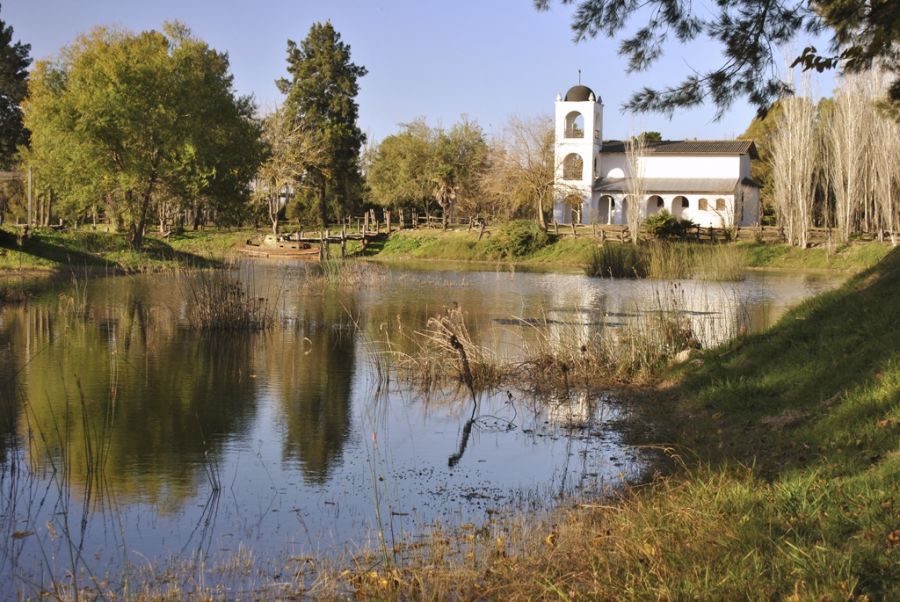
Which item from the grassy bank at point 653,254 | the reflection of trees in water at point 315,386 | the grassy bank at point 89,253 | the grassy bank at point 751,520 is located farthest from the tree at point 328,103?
the grassy bank at point 751,520

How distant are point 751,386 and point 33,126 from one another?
3874cm

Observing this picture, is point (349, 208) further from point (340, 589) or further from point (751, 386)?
point (340, 589)

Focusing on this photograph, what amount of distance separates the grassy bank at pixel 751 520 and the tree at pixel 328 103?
5372 centimetres

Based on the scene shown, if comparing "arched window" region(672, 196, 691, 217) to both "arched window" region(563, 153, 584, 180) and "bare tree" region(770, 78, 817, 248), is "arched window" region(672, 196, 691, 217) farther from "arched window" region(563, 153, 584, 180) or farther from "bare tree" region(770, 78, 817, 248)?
"bare tree" region(770, 78, 817, 248)

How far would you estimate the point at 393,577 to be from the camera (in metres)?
5.55

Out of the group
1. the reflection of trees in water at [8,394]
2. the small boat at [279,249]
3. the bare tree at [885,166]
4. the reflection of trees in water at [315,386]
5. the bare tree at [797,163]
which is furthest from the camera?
the small boat at [279,249]

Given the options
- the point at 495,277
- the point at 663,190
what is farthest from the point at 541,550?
the point at 663,190

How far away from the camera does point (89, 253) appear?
3431 cm

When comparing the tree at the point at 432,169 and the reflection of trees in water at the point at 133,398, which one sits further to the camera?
the tree at the point at 432,169

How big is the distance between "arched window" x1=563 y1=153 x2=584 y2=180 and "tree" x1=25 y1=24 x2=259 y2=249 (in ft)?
82.9

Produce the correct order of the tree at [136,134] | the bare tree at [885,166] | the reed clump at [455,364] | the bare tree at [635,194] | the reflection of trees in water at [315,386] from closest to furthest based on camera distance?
the reflection of trees in water at [315,386] < the reed clump at [455,364] < the tree at [136,134] < the bare tree at [885,166] < the bare tree at [635,194]

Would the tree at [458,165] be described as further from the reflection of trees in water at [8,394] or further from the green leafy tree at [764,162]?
the reflection of trees in water at [8,394]

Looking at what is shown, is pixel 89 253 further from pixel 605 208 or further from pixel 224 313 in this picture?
pixel 605 208

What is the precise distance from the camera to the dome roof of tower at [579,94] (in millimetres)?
61688
